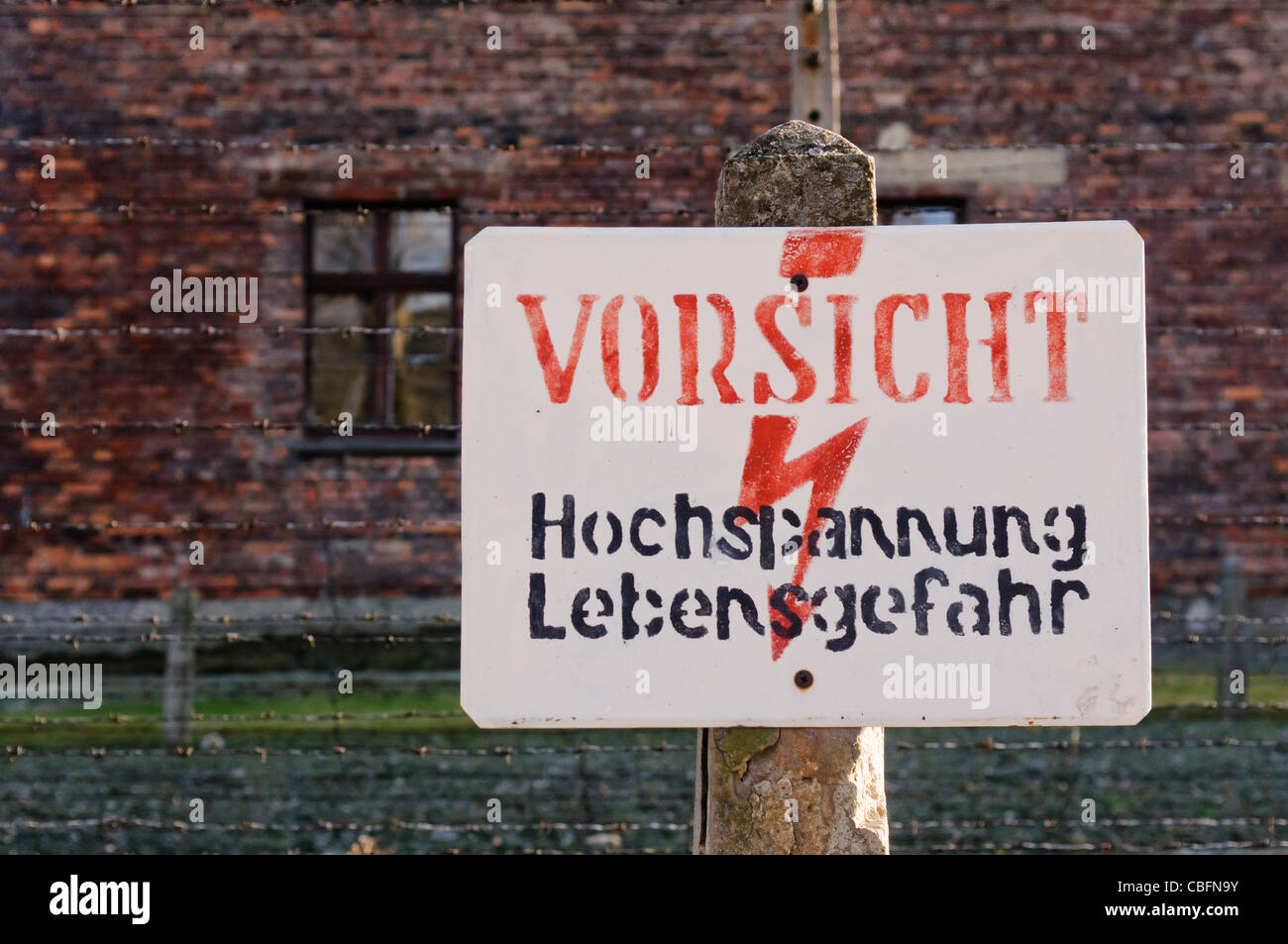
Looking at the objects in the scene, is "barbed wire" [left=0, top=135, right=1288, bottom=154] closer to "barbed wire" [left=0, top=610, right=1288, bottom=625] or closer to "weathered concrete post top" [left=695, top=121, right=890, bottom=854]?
"weathered concrete post top" [left=695, top=121, right=890, bottom=854]

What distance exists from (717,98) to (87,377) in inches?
174

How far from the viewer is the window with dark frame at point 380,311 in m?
8.20

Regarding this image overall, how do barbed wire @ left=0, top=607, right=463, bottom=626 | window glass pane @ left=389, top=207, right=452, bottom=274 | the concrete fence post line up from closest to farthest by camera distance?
barbed wire @ left=0, top=607, right=463, bottom=626
the concrete fence post
window glass pane @ left=389, top=207, right=452, bottom=274

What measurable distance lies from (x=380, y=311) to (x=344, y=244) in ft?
1.68

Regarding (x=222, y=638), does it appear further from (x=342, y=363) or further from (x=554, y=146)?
(x=342, y=363)

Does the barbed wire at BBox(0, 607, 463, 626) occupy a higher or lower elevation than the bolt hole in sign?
lower

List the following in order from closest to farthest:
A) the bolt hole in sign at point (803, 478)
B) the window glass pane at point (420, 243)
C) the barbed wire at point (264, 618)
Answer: the bolt hole in sign at point (803, 478) → the barbed wire at point (264, 618) → the window glass pane at point (420, 243)

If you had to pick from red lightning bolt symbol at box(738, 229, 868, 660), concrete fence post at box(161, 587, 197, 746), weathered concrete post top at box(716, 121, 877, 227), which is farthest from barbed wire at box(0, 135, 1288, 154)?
concrete fence post at box(161, 587, 197, 746)

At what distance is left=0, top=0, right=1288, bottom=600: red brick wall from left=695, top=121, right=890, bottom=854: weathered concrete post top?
19.8 feet

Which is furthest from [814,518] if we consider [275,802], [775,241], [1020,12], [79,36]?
[79,36]

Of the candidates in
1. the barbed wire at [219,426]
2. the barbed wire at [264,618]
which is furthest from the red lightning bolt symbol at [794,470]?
the barbed wire at [264,618]

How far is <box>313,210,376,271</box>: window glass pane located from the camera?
8234mm

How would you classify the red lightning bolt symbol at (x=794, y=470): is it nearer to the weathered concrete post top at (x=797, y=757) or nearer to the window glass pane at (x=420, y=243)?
the weathered concrete post top at (x=797, y=757)

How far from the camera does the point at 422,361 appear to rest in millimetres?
8320
